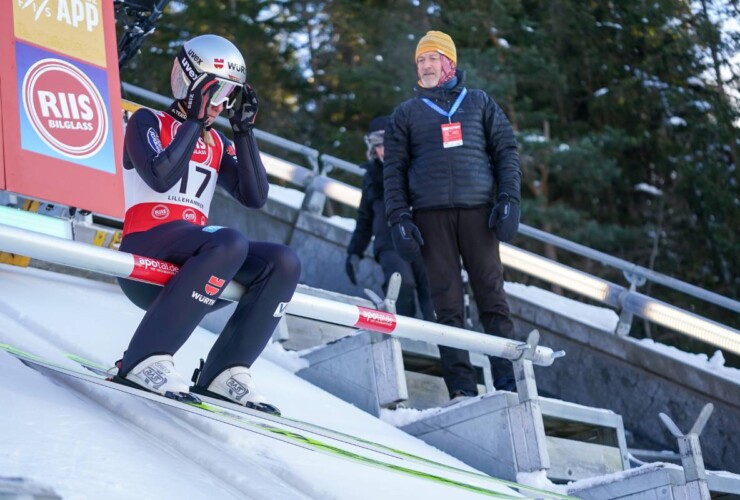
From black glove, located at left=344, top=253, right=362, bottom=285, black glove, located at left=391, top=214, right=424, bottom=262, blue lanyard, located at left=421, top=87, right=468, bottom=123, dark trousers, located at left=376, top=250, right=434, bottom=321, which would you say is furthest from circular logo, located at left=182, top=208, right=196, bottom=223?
black glove, located at left=344, top=253, right=362, bottom=285

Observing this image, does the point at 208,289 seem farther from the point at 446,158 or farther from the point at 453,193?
the point at 446,158

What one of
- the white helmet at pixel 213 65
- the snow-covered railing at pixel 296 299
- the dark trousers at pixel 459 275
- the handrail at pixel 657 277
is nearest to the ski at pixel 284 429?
the snow-covered railing at pixel 296 299

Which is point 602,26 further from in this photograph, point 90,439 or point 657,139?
point 90,439

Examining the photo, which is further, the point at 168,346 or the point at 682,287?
the point at 682,287

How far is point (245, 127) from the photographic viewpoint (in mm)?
5055

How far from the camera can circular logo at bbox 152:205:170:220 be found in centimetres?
481

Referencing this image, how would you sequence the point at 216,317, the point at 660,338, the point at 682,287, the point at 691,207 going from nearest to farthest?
the point at 216,317 < the point at 682,287 < the point at 660,338 < the point at 691,207

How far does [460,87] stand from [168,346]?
9.27 feet

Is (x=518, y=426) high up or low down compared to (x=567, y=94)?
down

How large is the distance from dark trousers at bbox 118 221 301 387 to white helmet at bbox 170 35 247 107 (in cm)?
56

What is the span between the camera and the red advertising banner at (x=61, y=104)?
638 cm

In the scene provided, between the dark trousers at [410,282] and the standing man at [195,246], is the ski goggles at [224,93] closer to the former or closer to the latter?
the standing man at [195,246]

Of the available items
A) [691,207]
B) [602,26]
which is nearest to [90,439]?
[691,207]

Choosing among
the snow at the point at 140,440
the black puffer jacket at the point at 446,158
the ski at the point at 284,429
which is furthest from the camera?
the black puffer jacket at the point at 446,158
